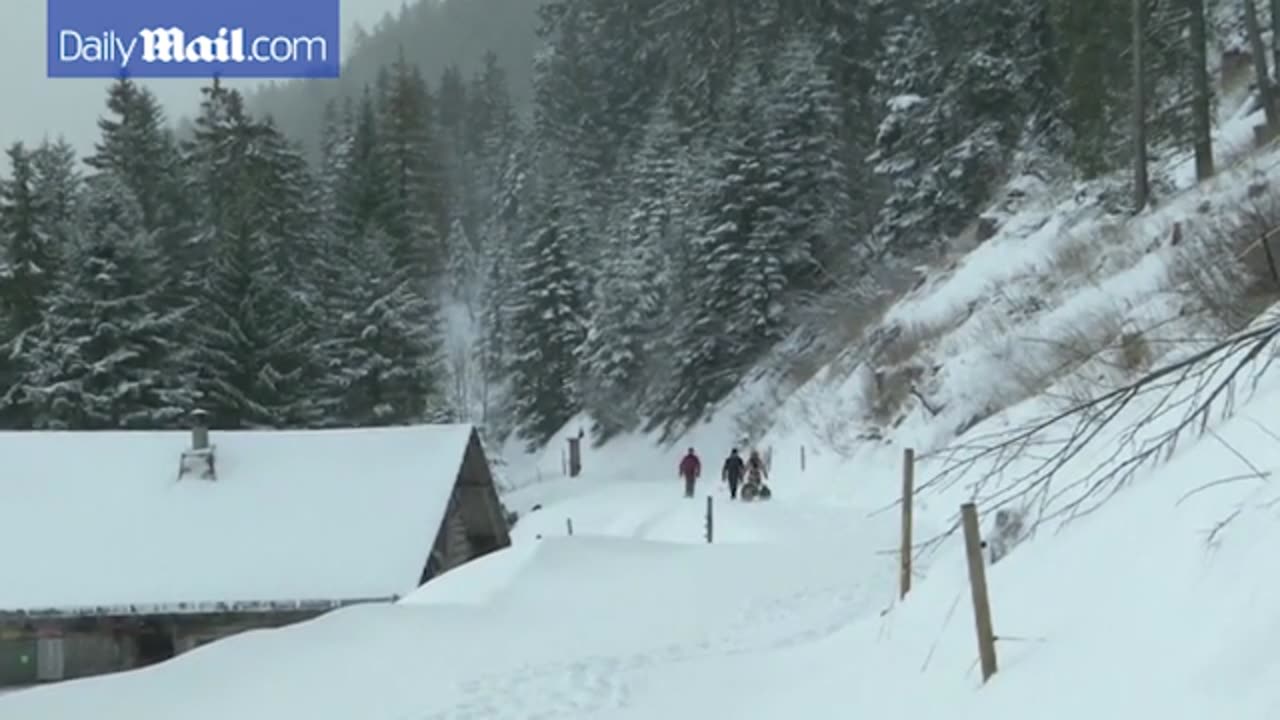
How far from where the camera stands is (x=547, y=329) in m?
46.6

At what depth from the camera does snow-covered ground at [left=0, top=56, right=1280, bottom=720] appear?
4.28 meters

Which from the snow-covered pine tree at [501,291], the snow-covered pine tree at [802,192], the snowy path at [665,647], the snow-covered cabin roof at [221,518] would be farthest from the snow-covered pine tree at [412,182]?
the snowy path at [665,647]

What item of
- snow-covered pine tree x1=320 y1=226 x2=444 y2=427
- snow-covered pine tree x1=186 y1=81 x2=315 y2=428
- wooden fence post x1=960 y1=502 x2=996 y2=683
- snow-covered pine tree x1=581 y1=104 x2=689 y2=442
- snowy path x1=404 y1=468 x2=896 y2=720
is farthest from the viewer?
snow-covered pine tree x1=581 y1=104 x2=689 y2=442

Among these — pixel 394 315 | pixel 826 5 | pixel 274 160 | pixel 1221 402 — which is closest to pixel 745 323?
pixel 394 315

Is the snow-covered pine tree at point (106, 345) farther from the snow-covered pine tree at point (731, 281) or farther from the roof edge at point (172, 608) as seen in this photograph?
the snow-covered pine tree at point (731, 281)

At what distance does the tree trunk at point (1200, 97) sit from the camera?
20062 mm

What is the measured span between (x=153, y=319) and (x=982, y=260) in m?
22.9

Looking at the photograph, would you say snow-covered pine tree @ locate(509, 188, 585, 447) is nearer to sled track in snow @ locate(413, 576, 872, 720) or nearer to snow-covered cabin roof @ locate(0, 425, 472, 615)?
snow-covered cabin roof @ locate(0, 425, 472, 615)

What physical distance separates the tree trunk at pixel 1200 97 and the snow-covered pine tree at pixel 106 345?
26.1 meters

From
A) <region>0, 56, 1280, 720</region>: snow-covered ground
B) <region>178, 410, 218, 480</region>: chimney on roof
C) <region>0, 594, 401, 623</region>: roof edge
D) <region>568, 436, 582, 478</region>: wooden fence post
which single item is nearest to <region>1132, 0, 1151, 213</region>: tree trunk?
<region>0, 56, 1280, 720</region>: snow-covered ground

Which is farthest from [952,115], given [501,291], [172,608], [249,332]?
[501,291]

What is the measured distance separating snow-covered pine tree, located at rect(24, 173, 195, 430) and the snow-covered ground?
16438 mm

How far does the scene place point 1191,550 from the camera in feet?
14.4

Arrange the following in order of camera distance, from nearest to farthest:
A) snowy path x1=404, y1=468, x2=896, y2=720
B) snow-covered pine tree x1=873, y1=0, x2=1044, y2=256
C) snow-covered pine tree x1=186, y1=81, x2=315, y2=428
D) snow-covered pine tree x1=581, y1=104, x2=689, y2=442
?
snowy path x1=404, y1=468, x2=896, y2=720
snow-covered pine tree x1=873, y1=0, x2=1044, y2=256
snow-covered pine tree x1=186, y1=81, x2=315, y2=428
snow-covered pine tree x1=581, y1=104, x2=689, y2=442
